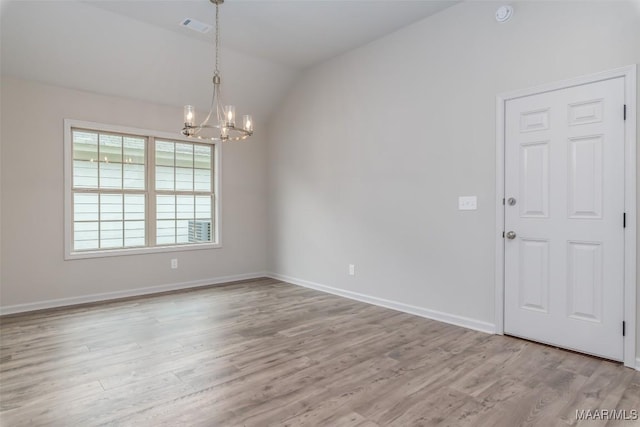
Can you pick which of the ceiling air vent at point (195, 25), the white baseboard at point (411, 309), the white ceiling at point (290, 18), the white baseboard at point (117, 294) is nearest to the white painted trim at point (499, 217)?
the white baseboard at point (411, 309)

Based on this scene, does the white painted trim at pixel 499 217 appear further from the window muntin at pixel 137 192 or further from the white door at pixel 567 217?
the window muntin at pixel 137 192

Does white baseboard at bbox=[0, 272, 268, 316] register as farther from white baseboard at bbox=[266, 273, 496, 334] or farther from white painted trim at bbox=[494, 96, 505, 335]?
white painted trim at bbox=[494, 96, 505, 335]

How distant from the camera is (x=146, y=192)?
4934mm

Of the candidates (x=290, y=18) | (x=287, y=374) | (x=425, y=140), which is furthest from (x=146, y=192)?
(x=425, y=140)

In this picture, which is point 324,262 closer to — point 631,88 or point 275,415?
point 275,415

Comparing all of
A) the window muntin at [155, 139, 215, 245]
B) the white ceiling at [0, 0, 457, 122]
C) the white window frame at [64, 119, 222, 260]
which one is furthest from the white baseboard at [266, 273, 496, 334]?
the white ceiling at [0, 0, 457, 122]

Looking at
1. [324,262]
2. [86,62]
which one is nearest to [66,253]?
[86,62]

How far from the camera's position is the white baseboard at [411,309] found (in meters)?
3.41

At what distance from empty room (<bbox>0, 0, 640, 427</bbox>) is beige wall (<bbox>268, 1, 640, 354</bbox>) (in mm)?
24

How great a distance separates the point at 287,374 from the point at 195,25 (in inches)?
143

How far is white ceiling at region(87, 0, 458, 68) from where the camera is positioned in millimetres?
3525

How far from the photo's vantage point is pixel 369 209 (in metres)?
4.40

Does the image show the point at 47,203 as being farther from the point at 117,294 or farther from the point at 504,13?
the point at 504,13

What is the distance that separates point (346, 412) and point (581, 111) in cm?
280
